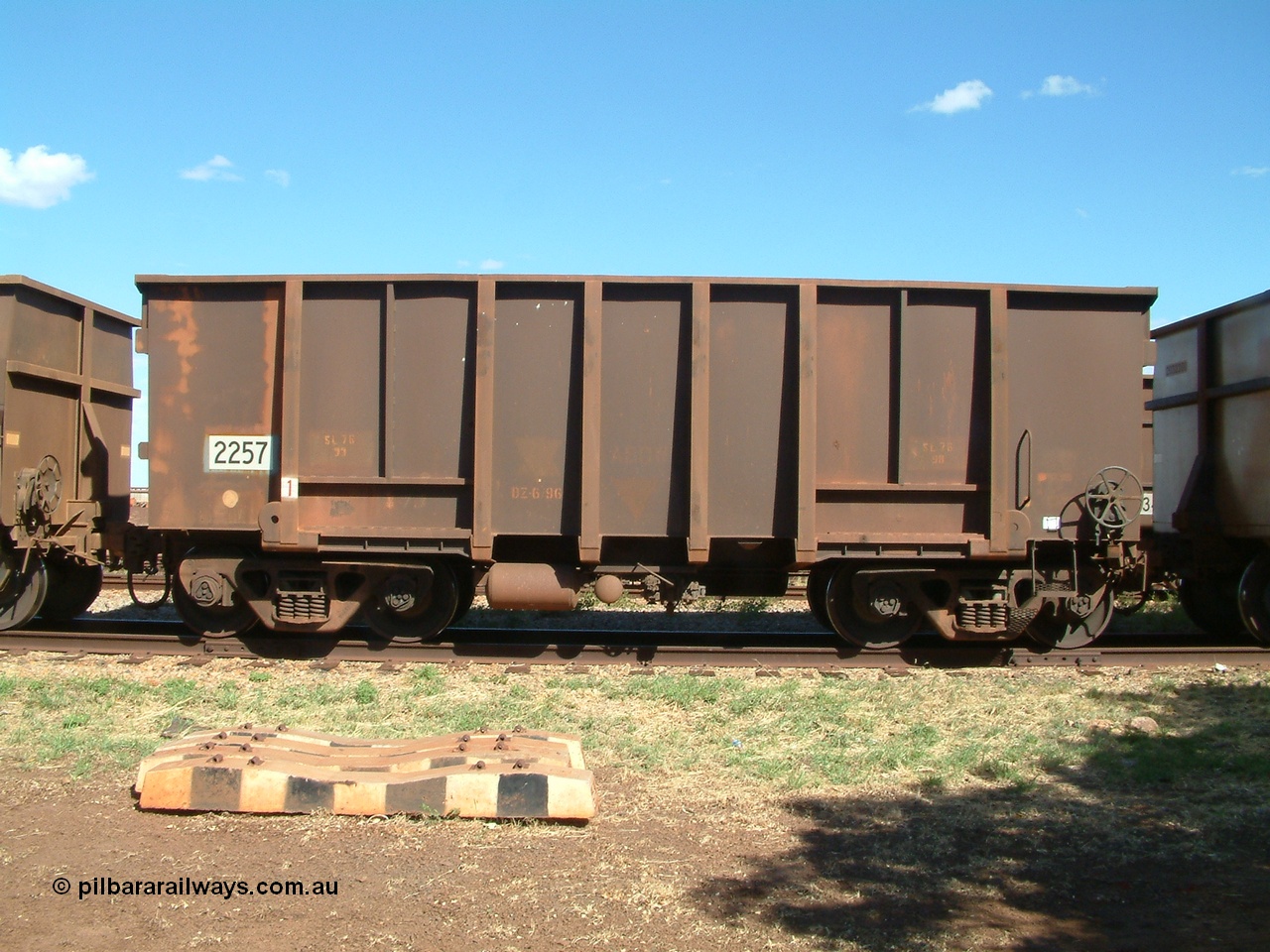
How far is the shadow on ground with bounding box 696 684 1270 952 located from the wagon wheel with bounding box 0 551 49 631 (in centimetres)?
795

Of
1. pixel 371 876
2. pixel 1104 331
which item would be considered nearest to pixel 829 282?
pixel 1104 331

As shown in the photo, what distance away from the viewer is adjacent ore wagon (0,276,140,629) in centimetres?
889

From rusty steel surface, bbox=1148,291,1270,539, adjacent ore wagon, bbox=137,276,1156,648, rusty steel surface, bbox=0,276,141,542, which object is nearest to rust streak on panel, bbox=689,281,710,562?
adjacent ore wagon, bbox=137,276,1156,648

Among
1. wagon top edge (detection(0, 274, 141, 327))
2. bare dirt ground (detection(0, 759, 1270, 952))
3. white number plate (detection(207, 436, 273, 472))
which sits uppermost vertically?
wagon top edge (detection(0, 274, 141, 327))

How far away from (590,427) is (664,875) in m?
4.63

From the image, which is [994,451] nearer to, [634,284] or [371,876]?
[634,284]

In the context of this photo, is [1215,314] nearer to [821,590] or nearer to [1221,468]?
[1221,468]

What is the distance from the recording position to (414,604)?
8.74 metres

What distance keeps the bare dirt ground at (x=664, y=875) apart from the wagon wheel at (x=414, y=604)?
359cm

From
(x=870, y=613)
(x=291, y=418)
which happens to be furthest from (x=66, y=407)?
(x=870, y=613)

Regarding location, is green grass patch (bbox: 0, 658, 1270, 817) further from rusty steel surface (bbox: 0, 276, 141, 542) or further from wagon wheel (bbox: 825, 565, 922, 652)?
rusty steel surface (bbox: 0, 276, 141, 542)

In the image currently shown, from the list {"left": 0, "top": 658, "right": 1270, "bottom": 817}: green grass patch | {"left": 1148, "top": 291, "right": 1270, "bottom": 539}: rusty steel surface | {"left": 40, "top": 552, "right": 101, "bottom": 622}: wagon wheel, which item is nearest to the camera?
{"left": 0, "top": 658, "right": 1270, "bottom": 817}: green grass patch

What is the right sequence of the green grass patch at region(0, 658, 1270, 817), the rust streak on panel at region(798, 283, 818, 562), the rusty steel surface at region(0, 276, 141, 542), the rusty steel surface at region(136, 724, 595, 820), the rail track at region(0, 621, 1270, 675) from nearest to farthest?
the rusty steel surface at region(136, 724, 595, 820) → the green grass patch at region(0, 658, 1270, 817) → the rust streak on panel at region(798, 283, 818, 562) → the rail track at region(0, 621, 1270, 675) → the rusty steel surface at region(0, 276, 141, 542)

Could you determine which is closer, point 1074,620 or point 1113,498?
point 1113,498
